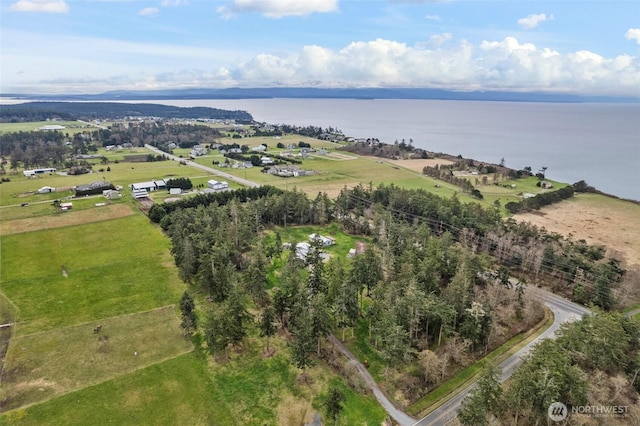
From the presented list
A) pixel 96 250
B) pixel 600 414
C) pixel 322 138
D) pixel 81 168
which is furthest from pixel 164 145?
pixel 600 414

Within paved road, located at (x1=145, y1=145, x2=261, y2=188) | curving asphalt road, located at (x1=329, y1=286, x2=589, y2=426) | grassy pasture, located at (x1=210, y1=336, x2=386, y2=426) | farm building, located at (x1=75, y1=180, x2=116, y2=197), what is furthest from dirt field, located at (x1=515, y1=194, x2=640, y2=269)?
farm building, located at (x1=75, y1=180, x2=116, y2=197)

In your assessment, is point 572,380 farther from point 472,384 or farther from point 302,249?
point 302,249

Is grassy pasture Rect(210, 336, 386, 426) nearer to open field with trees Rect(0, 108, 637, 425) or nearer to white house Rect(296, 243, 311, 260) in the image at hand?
open field with trees Rect(0, 108, 637, 425)

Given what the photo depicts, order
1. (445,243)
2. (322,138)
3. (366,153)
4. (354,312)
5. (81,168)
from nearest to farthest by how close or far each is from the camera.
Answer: (354,312) → (445,243) → (81,168) → (366,153) → (322,138)

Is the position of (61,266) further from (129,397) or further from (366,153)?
(366,153)

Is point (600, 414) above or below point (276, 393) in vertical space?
above

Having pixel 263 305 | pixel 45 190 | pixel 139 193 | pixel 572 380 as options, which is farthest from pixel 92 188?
pixel 572 380

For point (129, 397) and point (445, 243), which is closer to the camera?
point (129, 397)
